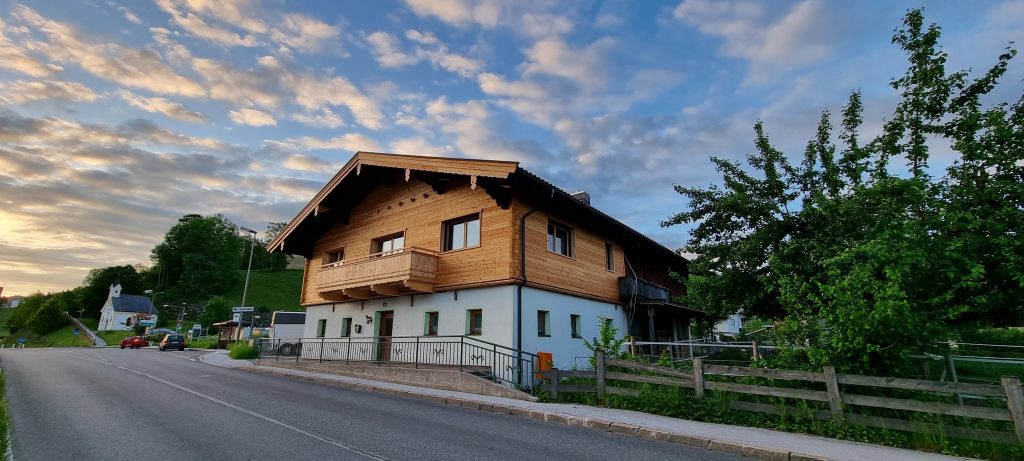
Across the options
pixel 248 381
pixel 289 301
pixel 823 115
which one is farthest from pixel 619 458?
pixel 289 301

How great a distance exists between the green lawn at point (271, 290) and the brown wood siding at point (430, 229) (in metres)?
57.2

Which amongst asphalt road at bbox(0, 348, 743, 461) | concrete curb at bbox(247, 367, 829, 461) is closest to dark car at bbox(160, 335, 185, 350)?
asphalt road at bbox(0, 348, 743, 461)

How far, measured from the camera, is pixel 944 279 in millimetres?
9156

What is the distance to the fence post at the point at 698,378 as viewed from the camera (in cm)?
922

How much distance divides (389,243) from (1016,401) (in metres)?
18.7

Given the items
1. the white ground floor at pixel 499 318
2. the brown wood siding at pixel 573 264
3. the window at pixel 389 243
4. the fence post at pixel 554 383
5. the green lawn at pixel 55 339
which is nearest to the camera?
the fence post at pixel 554 383

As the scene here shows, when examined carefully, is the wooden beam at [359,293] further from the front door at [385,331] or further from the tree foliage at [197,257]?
the tree foliage at [197,257]

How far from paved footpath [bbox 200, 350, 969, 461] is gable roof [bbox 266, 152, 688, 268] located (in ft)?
22.3

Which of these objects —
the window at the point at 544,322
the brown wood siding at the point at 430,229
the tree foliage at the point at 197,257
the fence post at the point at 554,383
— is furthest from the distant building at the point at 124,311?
the fence post at the point at 554,383

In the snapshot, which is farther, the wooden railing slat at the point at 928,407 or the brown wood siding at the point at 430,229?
the brown wood siding at the point at 430,229

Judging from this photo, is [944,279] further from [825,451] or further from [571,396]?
[571,396]

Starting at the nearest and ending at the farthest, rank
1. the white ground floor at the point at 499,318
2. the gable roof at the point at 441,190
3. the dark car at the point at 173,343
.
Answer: the white ground floor at the point at 499,318 < the gable roof at the point at 441,190 < the dark car at the point at 173,343

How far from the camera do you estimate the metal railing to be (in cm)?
1402

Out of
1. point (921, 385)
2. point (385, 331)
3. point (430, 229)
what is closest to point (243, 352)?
point (385, 331)
